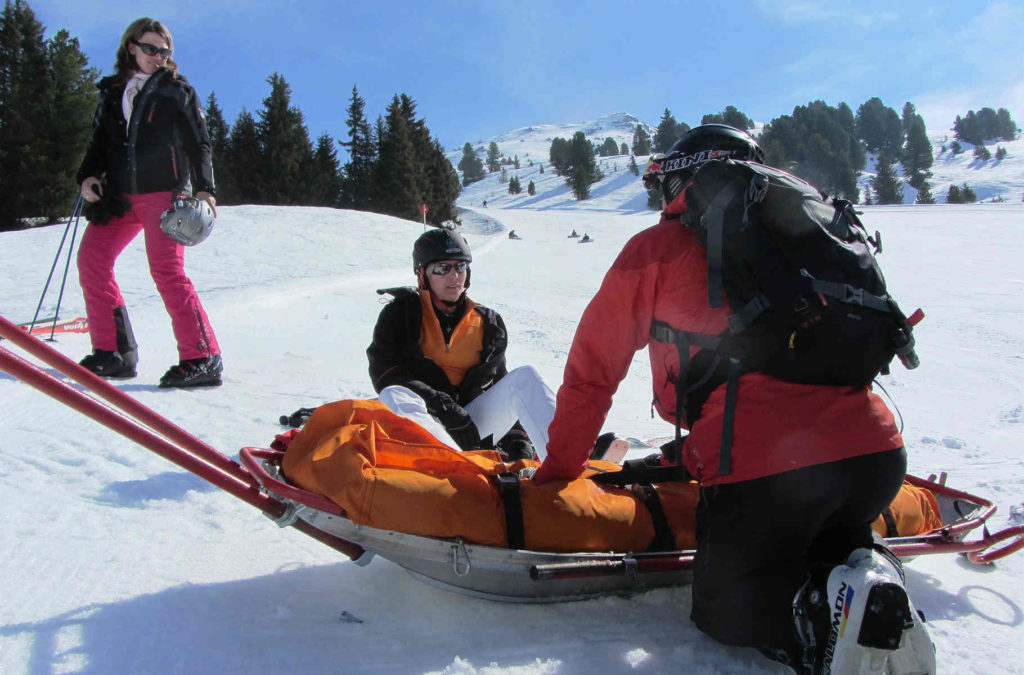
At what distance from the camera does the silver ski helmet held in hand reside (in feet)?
12.6

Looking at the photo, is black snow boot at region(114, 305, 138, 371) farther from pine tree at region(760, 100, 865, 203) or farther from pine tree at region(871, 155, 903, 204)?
pine tree at region(871, 155, 903, 204)

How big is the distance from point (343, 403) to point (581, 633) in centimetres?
99

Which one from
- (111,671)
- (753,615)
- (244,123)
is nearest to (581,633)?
(753,615)

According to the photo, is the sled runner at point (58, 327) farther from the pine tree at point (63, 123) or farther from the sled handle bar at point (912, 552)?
the pine tree at point (63, 123)

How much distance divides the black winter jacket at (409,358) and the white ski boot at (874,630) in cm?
183

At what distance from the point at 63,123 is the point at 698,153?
29717 millimetres

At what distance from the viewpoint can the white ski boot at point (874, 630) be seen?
141 cm

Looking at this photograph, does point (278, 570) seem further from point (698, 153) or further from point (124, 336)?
point (124, 336)

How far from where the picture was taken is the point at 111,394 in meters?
1.65

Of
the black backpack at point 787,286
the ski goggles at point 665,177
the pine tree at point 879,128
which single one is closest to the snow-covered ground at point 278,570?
the black backpack at point 787,286

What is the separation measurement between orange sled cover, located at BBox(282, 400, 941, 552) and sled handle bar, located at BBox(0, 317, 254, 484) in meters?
0.18

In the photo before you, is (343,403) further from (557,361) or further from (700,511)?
(557,361)

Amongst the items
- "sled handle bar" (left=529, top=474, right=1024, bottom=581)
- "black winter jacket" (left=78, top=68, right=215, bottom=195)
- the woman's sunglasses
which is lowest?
"sled handle bar" (left=529, top=474, right=1024, bottom=581)

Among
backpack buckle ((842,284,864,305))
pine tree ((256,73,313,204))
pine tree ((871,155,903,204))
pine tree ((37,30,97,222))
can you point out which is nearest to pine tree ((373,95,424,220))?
pine tree ((256,73,313,204))
